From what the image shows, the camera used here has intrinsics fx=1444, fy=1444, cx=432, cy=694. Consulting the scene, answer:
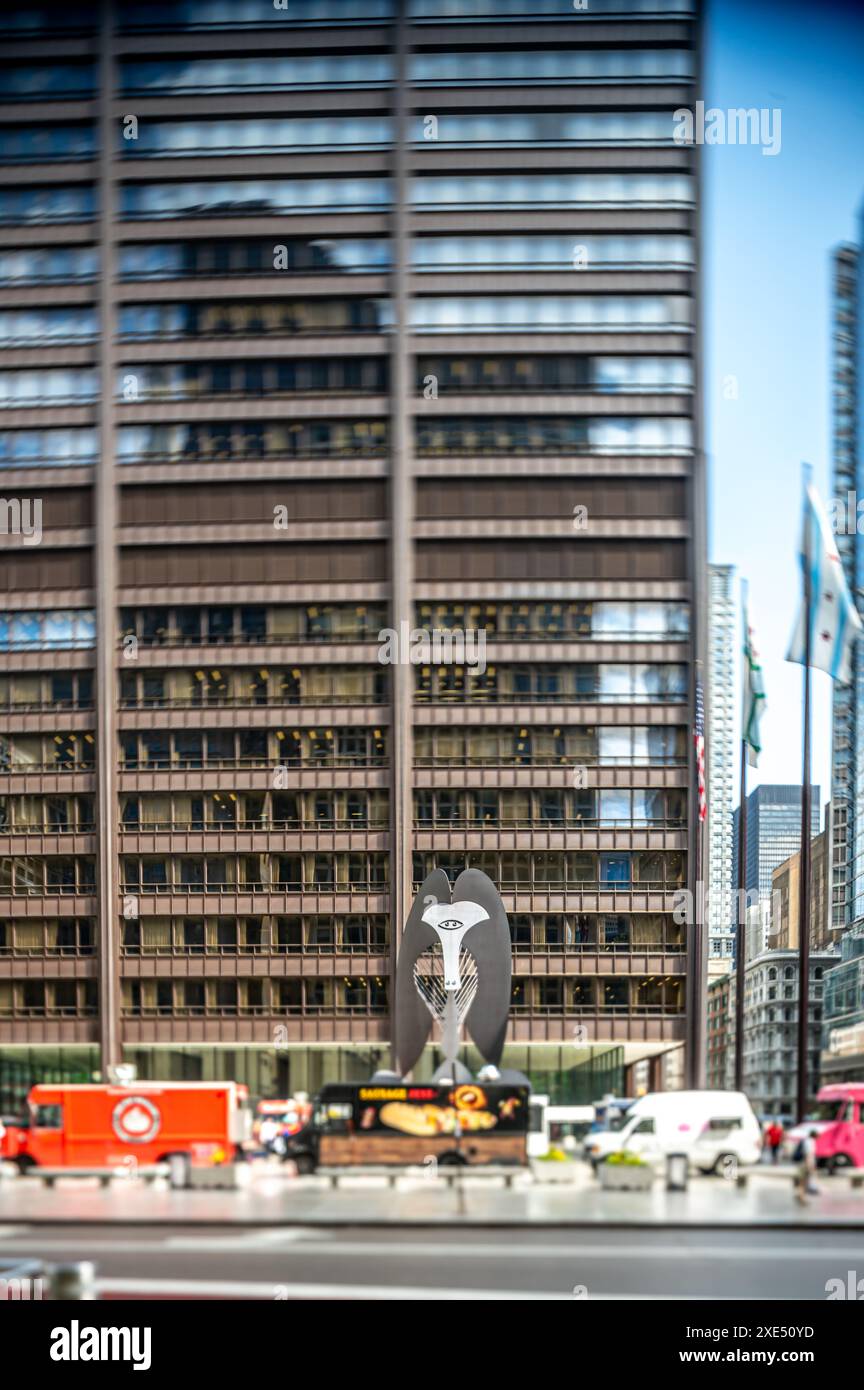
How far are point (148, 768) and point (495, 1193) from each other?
27.0 meters

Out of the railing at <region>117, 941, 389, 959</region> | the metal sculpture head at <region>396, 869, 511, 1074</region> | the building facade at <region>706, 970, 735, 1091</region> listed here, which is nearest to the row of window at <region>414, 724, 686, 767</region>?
the railing at <region>117, 941, 389, 959</region>

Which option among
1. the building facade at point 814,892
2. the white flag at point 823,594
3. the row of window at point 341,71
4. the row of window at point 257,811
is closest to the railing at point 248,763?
the row of window at point 257,811

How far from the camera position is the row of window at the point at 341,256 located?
1628 inches

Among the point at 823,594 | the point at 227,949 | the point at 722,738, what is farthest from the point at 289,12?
the point at 722,738

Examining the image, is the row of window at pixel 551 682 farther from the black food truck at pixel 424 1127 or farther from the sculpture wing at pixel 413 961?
the black food truck at pixel 424 1127

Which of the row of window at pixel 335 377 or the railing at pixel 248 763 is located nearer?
the railing at pixel 248 763

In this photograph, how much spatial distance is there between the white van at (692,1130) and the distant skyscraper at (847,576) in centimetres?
2532

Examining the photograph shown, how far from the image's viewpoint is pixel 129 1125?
21.8m

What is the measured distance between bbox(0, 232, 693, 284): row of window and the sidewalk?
1158 inches

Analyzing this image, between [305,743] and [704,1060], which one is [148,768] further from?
[704,1060]

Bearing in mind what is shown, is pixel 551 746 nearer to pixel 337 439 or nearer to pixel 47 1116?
pixel 337 439

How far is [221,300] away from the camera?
139 feet
